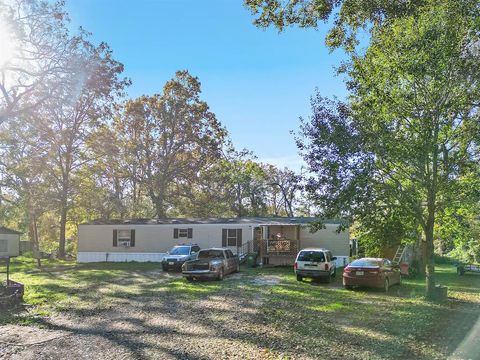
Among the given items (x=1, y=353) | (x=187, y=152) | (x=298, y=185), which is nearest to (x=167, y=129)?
(x=187, y=152)

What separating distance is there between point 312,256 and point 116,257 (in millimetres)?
17487

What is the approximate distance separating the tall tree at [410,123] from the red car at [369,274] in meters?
2.24

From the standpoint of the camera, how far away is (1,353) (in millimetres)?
7762

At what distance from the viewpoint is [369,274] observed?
15.9 m

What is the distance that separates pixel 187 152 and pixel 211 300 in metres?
28.4

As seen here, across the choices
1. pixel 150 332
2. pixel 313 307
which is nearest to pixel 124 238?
pixel 313 307

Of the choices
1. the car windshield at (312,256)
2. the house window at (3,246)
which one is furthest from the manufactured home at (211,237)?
the house window at (3,246)

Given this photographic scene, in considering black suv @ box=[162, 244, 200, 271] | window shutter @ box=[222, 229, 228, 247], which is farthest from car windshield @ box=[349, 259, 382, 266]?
window shutter @ box=[222, 229, 228, 247]

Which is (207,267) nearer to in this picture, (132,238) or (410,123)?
(410,123)

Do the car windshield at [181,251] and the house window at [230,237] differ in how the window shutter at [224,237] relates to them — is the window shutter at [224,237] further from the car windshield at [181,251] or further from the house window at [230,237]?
the car windshield at [181,251]

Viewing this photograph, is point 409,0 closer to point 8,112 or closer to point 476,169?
point 476,169

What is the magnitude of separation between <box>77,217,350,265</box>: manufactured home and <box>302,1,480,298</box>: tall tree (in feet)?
39.4

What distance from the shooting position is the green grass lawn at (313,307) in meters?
8.06

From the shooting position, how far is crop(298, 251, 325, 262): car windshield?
1878 centimetres
